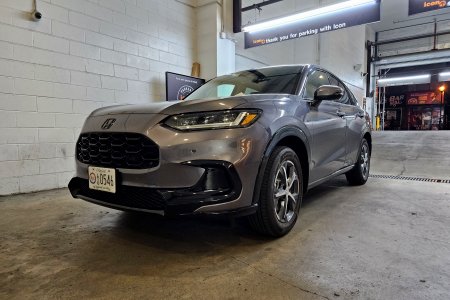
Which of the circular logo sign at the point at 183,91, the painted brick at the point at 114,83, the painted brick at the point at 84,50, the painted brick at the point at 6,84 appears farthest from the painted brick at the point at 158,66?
the painted brick at the point at 6,84

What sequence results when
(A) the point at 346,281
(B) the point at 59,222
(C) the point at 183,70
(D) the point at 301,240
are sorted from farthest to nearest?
(C) the point at 183,70, (B) the point at 59,222, (D) the point at 301,240, (A) the point at 346,281

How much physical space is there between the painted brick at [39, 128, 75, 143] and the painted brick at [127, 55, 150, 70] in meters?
1.51

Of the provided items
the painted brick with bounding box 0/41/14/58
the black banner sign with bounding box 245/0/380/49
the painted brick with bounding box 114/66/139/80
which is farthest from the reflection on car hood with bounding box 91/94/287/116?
the black banner sign with bounding box 245/0/380/49

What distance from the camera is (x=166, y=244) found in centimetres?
203

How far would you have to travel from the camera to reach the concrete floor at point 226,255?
4.88 ft

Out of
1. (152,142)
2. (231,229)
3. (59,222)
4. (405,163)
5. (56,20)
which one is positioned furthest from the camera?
(405,163)

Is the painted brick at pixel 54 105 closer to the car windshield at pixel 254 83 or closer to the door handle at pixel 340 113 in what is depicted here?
the car windshield at pixel 254 83

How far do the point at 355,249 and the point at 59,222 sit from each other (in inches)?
90.3

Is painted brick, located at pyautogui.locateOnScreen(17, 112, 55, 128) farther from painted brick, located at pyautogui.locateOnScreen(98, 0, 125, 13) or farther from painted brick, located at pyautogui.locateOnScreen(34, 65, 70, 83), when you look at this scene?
painted brick, located at pyautogui.locateOnScreen(98, 0, 125, 13)

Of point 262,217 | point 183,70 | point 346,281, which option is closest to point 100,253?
point 262,217

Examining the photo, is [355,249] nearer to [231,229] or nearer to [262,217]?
[262,217]

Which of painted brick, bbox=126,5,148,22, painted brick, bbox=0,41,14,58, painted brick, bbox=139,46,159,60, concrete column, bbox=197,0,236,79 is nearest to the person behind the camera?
painted brick, bbox=0,41,14,58

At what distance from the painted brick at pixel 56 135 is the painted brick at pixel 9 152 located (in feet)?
1.02

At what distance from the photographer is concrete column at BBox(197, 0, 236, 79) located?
620 centimetres
